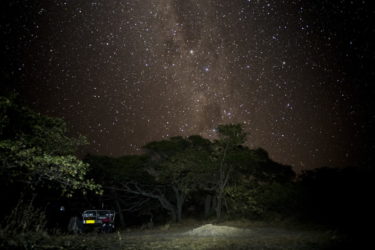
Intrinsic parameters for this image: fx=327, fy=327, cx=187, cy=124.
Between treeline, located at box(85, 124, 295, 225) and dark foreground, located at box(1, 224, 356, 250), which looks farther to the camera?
treeline, located at box(85, 124, 295, 225)

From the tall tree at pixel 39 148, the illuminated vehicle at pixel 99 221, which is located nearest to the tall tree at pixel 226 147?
the illuminated vehicle at pixel 99 221

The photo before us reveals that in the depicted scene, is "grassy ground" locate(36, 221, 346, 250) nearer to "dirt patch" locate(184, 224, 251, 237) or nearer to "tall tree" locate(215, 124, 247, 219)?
"dirt patch" locate(184, 224, 251, 237)

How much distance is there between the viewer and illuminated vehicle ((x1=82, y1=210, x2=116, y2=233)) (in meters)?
17.9

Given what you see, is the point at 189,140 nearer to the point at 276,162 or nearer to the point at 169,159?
the point at 169,159

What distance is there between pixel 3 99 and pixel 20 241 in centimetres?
375

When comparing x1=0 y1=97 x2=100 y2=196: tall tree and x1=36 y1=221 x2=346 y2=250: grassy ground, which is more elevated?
x1=0 y1=97 x2=100 y2=196: tall tree

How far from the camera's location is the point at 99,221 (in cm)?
1806

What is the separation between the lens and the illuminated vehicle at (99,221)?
17859mm

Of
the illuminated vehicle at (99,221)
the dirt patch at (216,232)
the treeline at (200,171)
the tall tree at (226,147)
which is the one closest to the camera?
the dirt patch at (216,232)

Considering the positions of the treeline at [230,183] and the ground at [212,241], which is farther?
the treeline at [230,183]

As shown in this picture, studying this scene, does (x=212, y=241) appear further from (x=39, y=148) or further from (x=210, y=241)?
(x=39, y=148)

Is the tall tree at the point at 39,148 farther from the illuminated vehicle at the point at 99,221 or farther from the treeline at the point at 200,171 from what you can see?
the treeline at the point at 200,171

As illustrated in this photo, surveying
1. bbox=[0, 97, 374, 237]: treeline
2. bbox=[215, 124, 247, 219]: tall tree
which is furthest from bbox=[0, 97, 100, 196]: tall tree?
bbox=[215, 124, 247, 219]: tall tree

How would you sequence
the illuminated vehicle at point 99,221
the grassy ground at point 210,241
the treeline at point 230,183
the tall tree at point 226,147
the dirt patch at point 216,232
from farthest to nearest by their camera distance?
the tall tree at point 226,147
the treeline at point 230,183
the illuminated vehicle at point 99,221
the dirt patch at point 216,232
the grassy ground at point 210,241
